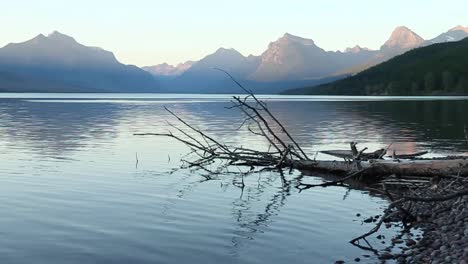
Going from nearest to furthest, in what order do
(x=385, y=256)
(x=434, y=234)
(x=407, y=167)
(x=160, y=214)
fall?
(x=385, y=256), (x=434, y=234), (x=160, y=214), (x=407, y=167)

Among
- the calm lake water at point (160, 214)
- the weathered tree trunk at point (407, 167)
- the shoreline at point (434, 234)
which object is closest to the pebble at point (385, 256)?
the shoreline at point (434, 234)

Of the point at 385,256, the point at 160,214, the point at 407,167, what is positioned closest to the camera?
the point at 385,256

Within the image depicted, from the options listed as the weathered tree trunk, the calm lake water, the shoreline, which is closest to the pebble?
the shoreline

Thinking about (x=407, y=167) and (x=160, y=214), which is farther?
(x=407, y=167)

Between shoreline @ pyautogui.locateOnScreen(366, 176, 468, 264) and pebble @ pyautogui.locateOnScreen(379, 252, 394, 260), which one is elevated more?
shoreline @ pyautogui.locateOnScreen(366, 176, 468, 264)

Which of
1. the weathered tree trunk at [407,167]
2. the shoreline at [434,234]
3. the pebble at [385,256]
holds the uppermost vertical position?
the weathered tree trunk at [407,167]

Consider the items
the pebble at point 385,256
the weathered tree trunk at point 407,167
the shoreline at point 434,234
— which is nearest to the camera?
the shoreline at point 434,234

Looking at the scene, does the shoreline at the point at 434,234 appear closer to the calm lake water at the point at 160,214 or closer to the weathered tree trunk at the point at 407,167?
the calm lake water at the point at 160,214

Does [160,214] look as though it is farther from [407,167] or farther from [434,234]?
[407,167]

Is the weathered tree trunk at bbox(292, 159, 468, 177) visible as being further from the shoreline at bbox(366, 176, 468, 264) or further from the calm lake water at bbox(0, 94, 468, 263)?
the calm lake water at bbox(0, 94, 468, 263)

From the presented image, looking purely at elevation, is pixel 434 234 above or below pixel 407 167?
below

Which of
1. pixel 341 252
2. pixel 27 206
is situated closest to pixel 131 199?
pixel 27 206

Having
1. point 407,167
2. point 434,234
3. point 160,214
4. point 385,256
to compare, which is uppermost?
point 407,167

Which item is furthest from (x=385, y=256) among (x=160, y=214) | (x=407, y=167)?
(x=407, y=167)
